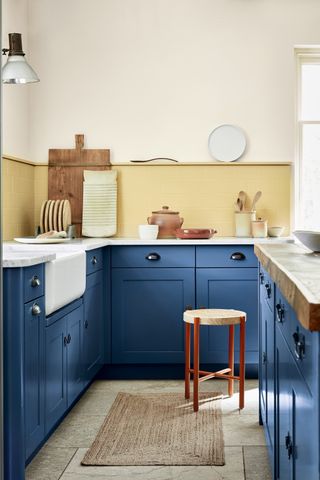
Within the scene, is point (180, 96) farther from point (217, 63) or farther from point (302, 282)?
point (302, 282)

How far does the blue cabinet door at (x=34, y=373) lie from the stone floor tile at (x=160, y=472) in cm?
21

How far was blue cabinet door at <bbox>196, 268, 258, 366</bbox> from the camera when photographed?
14.9ft

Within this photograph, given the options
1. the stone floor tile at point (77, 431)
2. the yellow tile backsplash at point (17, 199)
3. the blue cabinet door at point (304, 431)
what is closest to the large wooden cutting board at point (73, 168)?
the yellow tile backsplash at point (17, 199)

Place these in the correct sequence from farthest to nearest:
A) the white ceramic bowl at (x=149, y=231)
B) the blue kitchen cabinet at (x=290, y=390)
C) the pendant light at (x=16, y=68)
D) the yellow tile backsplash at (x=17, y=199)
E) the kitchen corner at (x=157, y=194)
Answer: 1. the white ceramic bowl at (x=149, y=231)
2. the yellow tile backsplash at (x=17, y=199)
3. the pendant light at (x=16, y=68)
4. the kitchen corner at (x=157, y=194)
5. the blue kitchen cabinet at (x=290, y=390)

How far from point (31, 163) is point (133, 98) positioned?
894 mm

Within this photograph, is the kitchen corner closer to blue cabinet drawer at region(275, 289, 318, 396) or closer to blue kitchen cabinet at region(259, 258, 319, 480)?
blue kitchen cabinet at region(259, 258, 319, 480)

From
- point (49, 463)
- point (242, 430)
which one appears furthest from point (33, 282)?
point (242, 430)

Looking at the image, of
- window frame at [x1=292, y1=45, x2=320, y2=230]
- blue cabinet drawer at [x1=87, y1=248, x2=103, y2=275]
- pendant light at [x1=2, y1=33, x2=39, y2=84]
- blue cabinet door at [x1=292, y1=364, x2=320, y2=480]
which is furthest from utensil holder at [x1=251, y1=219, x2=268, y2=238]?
blue cabinet door at [x1=292, y1=364, x2=320, y2=480]

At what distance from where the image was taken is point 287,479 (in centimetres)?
199

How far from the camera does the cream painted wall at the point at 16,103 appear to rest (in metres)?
4.67

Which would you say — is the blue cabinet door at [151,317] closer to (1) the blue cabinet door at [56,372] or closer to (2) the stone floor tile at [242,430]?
(2) the stone floor tile at [242,430]

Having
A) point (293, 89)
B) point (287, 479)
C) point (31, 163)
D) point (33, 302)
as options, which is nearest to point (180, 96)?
point (293, 89)

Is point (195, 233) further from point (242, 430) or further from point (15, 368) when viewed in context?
point (15, 368)

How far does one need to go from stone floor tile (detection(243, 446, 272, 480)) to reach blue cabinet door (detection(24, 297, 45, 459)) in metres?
0.89
